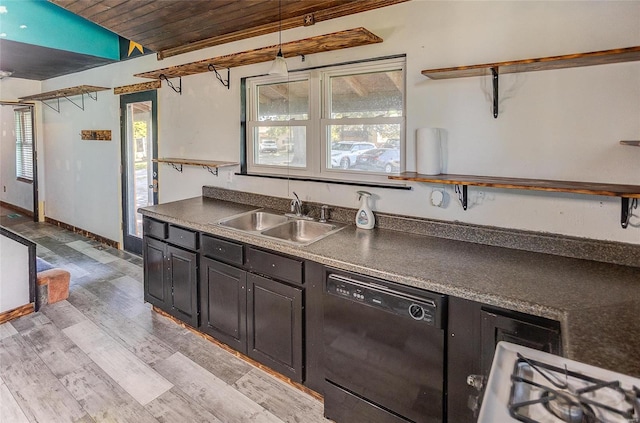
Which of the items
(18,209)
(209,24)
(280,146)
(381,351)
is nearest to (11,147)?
(18,209)

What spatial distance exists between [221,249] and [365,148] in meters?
1.20

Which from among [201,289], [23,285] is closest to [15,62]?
[23,285]

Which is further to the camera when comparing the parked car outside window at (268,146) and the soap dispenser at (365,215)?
the parked car outside window at (268,146)

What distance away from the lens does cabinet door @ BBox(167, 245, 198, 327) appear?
111 inches

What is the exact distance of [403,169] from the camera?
2.46 meters

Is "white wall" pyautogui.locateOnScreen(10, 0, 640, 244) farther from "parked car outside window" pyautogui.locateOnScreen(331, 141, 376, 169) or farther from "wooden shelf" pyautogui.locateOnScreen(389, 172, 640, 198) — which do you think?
"parked car outside window" pyautogui.locateOnScreen(331, 141, 376, 169)

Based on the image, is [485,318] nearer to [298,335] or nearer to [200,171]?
[298,335]

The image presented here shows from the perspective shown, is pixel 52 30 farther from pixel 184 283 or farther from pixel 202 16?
pixel 184 283

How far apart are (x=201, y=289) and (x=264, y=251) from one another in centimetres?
77

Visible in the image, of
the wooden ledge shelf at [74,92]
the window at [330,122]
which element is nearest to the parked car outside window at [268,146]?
the window at [330,122]

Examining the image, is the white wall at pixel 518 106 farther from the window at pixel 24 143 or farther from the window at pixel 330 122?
the window at pixel 24 143

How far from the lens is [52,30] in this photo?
160 inches

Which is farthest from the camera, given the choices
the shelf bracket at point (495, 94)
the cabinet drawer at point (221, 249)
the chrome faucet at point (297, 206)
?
the chrome faucet at point (297, 206)

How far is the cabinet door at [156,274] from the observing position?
306 cm
